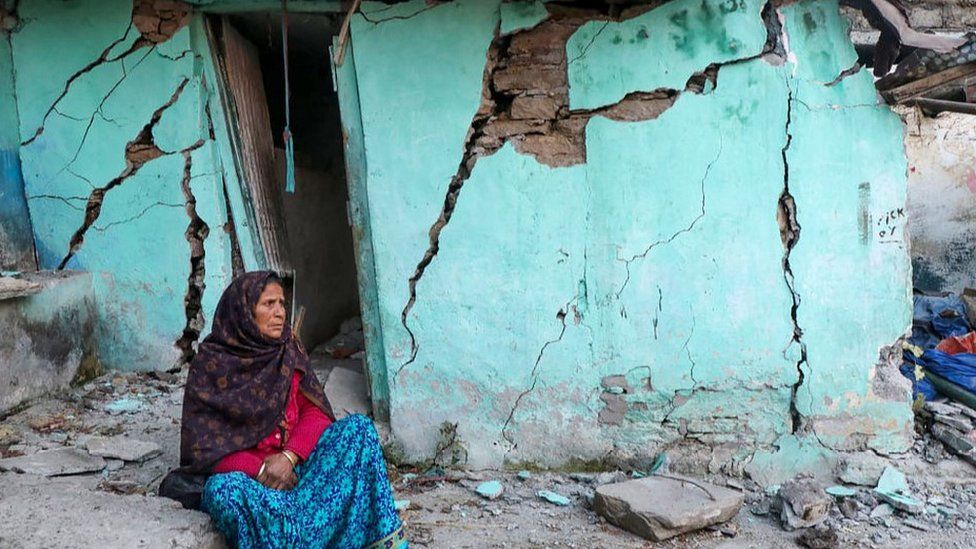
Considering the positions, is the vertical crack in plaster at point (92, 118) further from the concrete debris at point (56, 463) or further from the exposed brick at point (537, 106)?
the exposed brick at point (537, 106)

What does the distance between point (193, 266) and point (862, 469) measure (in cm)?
331

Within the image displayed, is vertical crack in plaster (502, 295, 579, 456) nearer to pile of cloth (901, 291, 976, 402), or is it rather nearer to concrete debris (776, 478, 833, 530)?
concrete debris (776, 478, 833, 530)

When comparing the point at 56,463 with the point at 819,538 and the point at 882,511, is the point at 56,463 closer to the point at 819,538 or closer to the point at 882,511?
the point at 819,538

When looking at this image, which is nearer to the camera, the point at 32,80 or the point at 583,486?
the point at 583,486

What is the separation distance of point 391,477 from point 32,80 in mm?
2682

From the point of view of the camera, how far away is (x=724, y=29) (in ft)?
10.5

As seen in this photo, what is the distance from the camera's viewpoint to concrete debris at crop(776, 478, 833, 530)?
296 cm

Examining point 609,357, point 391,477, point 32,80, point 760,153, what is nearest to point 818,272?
point 760,153

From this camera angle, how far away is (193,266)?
368 centimetres

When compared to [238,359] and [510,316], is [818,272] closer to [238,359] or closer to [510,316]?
[510,316]

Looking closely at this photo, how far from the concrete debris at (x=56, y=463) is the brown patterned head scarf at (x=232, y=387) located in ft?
2.75

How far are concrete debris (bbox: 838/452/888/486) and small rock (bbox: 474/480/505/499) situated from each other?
1539 millimetres

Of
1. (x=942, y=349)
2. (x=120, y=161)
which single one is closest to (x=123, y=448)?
(x=120, y=161)

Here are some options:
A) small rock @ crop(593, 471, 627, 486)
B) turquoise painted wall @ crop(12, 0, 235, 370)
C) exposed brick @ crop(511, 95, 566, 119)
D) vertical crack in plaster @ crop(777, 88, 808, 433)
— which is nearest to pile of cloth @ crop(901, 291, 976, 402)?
vertical crack in plaster @ crop(777, 88, 808, 433)
